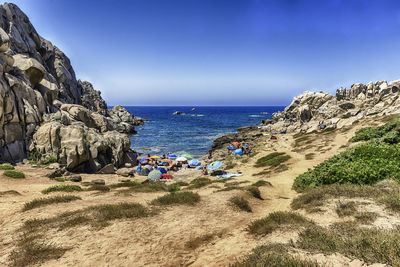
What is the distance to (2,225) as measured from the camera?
28.2 feet

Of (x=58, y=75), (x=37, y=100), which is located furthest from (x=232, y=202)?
(x=58, y=75)

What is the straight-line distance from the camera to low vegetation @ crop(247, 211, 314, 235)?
24.8 feet

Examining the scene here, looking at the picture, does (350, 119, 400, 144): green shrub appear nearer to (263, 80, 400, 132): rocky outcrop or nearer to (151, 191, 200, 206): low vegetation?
(151, 191, 200, 206): low vegetation

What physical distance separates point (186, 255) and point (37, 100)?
1420 inches

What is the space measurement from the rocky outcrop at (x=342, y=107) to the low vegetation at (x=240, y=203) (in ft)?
154

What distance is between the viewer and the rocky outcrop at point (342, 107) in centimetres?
5042

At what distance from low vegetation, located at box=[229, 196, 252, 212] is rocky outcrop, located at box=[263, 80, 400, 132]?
154 ft

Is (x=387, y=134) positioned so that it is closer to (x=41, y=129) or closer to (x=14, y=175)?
(x=14, y=175)

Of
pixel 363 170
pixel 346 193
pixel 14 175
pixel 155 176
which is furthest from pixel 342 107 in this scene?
pixel 14 175

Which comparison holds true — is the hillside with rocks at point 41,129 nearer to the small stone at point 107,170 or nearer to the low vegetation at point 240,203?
the small stone at point 107,170

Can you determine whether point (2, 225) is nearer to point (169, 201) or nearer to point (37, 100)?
point (169, 201)

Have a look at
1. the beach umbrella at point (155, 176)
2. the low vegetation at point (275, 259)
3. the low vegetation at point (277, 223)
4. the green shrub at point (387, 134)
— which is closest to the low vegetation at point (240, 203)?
the low vegetation at point (277, 223)

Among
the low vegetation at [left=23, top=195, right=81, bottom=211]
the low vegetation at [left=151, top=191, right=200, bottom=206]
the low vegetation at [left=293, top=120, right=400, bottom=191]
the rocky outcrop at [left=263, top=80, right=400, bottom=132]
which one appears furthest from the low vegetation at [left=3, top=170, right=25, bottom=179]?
the rocky outcrop at [left=263, top=80, right=400, bottom=132]

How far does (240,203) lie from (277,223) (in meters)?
3.79
